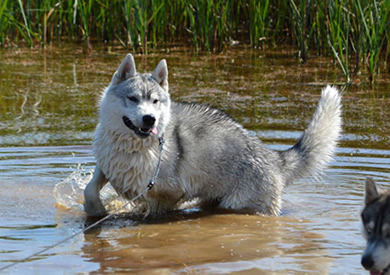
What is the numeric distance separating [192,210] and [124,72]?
4.08 feet

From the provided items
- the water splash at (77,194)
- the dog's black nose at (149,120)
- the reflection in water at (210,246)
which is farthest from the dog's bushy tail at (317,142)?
the water splash at (77,194)

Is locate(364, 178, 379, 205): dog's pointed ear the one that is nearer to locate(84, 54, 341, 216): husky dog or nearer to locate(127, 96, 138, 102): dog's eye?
locate(84, 54, 341, 216): husky dog

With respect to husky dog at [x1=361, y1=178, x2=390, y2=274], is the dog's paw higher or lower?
lower

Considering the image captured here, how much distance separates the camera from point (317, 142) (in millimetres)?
6391

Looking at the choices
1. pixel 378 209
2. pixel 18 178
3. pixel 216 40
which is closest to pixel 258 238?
pixel 378 209

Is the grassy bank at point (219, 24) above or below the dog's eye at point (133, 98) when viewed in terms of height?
above

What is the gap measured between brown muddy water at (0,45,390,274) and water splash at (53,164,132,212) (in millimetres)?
17

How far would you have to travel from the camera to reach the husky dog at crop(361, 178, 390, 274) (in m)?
3.96

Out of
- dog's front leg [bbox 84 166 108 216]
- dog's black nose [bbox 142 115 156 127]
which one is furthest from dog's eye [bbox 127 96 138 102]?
dog's front leg [bbox 84 166 108 216]

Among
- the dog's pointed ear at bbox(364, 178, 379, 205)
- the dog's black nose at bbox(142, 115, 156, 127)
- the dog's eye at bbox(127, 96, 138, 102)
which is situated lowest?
the dog's pointed ear at bbox(364, 178, 379, 205)

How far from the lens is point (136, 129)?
5.77m

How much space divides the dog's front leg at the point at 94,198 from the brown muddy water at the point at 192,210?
0.10 metres

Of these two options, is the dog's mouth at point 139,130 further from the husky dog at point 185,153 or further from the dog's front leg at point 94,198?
the dog's front leg at point 94,198

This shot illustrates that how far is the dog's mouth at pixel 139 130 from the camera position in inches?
226
